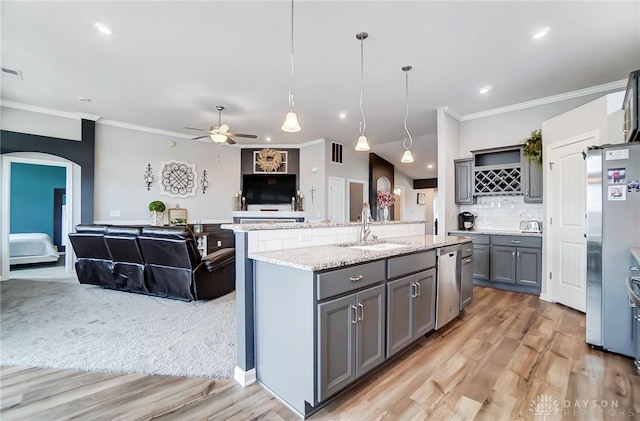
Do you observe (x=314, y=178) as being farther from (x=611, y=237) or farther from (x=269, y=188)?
(x=611, y=237)

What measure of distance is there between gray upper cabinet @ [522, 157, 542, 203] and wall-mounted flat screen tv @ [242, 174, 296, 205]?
5169 millimetres

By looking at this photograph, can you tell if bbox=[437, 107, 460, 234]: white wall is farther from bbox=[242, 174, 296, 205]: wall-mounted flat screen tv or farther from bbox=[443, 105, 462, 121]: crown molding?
bbox=[242, 174, 296, 205]: wall-mounted flat screen tv

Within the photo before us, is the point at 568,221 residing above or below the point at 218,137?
below

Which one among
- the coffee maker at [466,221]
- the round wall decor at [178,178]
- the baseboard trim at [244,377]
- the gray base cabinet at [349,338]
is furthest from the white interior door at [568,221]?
Answer: the round wall decor at [178,178]

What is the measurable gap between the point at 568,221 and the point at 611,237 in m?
1.34

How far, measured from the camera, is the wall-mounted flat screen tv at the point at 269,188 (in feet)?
25.4

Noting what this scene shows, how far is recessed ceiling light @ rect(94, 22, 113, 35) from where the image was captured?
2.74 m

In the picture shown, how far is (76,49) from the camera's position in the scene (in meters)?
3.18

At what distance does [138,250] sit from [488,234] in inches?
204

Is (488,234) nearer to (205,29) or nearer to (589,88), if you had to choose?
(589,88)

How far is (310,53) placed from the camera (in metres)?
3.19

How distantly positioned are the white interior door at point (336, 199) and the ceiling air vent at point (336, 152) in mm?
482

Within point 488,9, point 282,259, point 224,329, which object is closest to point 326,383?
point 282,259

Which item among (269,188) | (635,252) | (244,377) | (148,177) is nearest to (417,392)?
(244,377)
